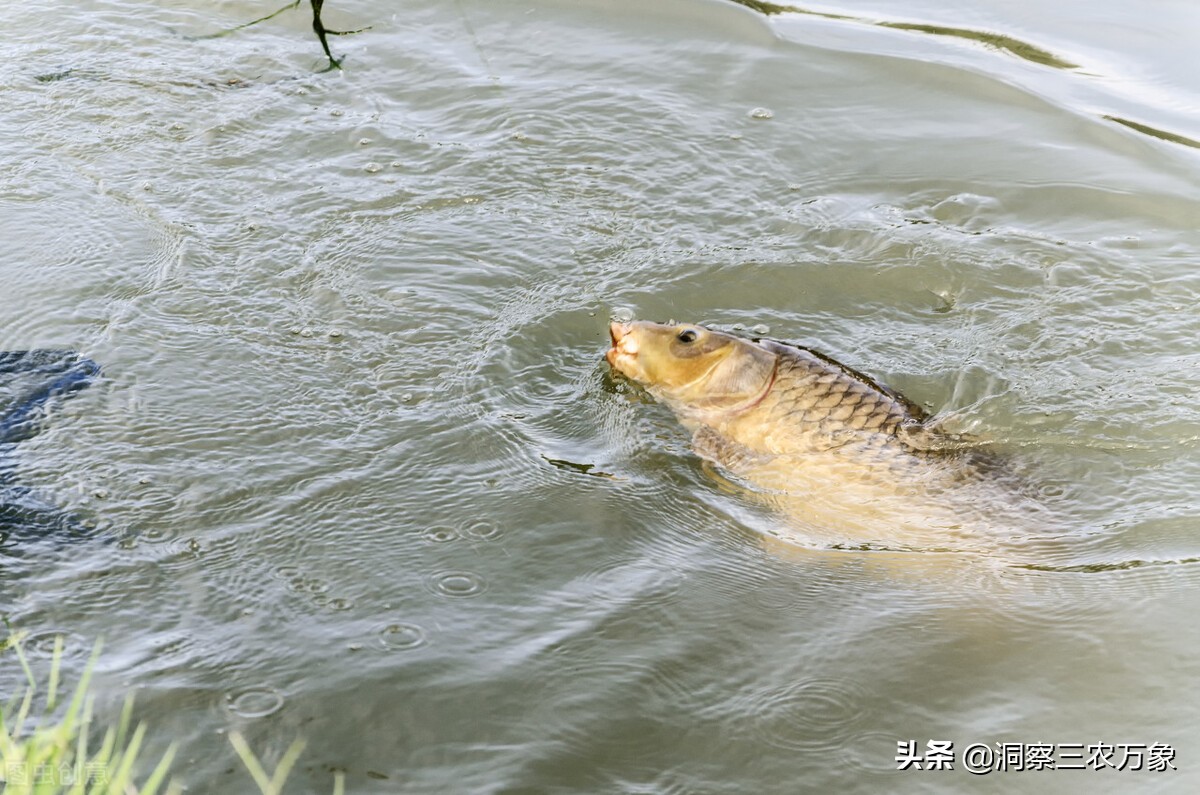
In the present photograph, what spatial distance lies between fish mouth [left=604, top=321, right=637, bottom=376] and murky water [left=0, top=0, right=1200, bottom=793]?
0.16 meters

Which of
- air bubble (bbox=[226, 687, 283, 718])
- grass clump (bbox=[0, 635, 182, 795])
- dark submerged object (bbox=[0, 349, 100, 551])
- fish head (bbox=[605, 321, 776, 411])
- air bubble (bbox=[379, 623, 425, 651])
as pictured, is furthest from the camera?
fish head (bbox=[605, 321, 776, 411])

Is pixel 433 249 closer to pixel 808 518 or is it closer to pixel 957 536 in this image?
pixel 808 518

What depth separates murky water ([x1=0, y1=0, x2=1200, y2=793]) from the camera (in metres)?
3.06

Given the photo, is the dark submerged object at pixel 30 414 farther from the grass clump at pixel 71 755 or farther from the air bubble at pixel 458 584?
the air bubble at pixel 458 584

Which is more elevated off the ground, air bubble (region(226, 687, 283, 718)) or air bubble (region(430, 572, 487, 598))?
air bubble (region(430, 572, 487, 598))

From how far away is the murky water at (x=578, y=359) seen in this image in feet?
10.0

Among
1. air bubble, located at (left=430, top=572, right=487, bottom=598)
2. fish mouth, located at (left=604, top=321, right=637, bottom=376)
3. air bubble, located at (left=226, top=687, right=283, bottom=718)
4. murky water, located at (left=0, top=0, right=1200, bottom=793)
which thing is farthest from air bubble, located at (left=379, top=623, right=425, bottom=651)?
fish mouth, located at (left=604, top=321, right=637, bottom=376)

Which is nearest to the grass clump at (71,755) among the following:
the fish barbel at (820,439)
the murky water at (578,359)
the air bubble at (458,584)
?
the murky water at (578,359)

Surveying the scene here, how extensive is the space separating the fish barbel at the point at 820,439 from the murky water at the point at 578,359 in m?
0.11

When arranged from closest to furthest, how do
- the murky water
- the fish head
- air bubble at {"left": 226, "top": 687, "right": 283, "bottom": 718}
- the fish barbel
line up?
air bubble at {"left": 226, "top": 687, "right": 283, "bottom": 718}
the murky water
the fish barbel
the fish head

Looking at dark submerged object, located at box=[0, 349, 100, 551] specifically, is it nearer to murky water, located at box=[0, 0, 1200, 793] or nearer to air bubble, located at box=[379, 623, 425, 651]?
murky water, located at box=[0, 0, 1200, 793]

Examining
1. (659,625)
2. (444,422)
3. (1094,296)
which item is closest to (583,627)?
(659,625)

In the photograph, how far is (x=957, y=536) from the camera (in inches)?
140

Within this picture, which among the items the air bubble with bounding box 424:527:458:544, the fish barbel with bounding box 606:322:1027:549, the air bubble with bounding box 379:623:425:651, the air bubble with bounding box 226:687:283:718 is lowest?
the air bubble with bounding box 226:687:283:718
